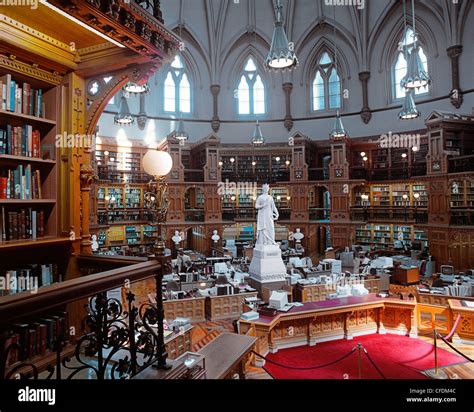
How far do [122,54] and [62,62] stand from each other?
0.58 meters

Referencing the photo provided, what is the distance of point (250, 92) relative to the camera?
70.1 ft

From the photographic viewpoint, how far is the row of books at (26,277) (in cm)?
287

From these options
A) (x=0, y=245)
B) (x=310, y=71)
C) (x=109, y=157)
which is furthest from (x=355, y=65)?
(x=0, y=245)

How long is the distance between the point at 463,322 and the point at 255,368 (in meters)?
4.42

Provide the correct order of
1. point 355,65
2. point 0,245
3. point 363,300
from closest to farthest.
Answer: point 0,245, point 363,300, point 355,65

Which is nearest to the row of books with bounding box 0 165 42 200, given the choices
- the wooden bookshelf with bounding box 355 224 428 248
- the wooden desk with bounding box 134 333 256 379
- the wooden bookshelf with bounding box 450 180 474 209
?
the wooden desk with bounding box 134 333 256 379

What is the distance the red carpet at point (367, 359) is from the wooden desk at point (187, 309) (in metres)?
2.42

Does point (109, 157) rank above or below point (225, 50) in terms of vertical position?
below

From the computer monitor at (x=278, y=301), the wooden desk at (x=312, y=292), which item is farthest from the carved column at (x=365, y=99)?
the computer monitor at (x=278, y=301)

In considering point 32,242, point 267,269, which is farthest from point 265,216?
point 32,242

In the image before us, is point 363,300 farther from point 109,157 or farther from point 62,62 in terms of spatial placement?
point 109,157

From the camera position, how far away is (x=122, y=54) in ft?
10.0

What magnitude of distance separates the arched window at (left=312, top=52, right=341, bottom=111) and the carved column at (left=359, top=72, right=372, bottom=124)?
4.60ft

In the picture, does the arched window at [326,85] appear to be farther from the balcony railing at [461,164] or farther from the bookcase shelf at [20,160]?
the bookcase shelf at [20,160]
